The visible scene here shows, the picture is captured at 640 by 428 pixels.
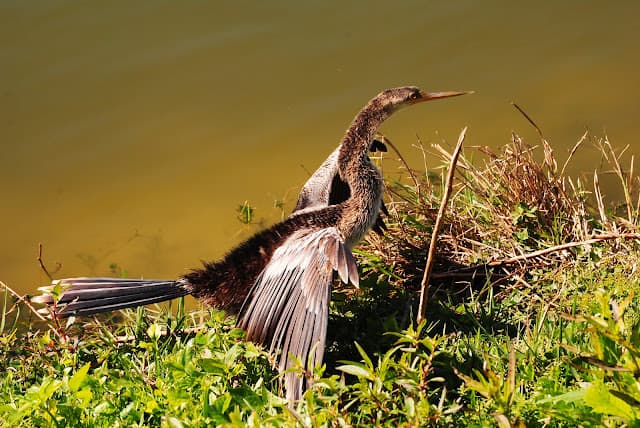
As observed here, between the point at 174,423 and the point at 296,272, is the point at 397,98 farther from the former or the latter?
the point at 174,423

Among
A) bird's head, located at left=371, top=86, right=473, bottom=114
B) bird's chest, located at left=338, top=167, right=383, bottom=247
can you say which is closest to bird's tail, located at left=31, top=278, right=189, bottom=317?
bird's chest, located at left=338, top=167, right=383, bottom=247

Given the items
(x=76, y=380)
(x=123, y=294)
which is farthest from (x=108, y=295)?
(x=76, y=380)

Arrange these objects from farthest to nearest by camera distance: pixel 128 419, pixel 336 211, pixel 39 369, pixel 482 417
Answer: pixel 336 211 → pixel 39 369 → pixel 128 419 → pixel 482 417

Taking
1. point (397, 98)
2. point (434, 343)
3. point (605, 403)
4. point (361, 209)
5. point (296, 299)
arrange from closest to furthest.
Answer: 1. point (605, 403)
2. point (434, 343)
3. point (296, 299)
4. point (361, 209)
5. point (397, 98)

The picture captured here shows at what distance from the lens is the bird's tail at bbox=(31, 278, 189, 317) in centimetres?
362

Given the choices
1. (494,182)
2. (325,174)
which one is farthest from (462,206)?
(325,174)

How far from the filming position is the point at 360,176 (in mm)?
4012

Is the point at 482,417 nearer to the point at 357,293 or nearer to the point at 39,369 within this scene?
the point at 357,293

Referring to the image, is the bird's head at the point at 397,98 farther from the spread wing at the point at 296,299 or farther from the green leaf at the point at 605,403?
the green leaf at the point at 605,403

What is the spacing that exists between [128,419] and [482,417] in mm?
1243

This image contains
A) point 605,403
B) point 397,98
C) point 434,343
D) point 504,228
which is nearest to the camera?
point 605,403

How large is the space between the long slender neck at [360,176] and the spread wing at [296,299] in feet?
1.07

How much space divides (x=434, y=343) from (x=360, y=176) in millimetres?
1474

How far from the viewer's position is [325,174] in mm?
4281
